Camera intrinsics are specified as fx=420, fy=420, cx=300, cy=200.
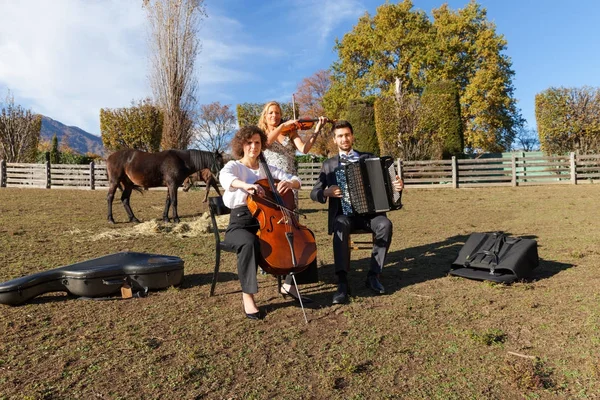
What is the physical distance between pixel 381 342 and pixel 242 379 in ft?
3.05

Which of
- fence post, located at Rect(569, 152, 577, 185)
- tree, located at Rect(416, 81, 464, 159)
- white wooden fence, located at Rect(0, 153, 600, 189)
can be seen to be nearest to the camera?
fence post, located at Rect(569, 152, 577, 185)

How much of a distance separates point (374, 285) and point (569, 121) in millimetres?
22046

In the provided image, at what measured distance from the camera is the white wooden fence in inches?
688

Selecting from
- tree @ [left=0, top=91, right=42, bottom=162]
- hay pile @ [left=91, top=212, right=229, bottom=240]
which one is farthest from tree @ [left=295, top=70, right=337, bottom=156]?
hay pile @ [left=91, top=212, right=229, bottom=240]

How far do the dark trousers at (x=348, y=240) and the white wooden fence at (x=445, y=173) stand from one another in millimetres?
14146

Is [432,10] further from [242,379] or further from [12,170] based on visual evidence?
[242,379]

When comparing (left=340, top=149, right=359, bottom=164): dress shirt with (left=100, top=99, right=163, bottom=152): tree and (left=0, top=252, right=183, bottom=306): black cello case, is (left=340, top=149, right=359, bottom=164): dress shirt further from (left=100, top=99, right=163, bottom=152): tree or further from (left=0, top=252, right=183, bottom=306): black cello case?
(left=100, top=99, right=163, bottom=152): tree

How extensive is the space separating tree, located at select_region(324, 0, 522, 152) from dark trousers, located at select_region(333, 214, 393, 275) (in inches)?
968

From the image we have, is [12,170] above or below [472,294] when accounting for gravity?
above

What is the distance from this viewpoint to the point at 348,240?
380cm

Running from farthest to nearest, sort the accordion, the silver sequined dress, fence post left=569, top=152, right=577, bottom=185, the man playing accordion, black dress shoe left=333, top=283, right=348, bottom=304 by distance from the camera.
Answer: fence post left=569, top=152, right=577, bottom=185, the silver sequined dress, the accordion, the man playing accordion, black dress shoe left=333, top=283, right=348, bottom=304

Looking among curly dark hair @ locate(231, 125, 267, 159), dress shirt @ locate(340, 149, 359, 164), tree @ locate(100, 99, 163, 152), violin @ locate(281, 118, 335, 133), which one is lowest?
dress shirt @ locate(340, 149, 359, 164)

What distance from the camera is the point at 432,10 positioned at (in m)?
29.5

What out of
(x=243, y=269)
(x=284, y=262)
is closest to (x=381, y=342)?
(x=284, y=262)
